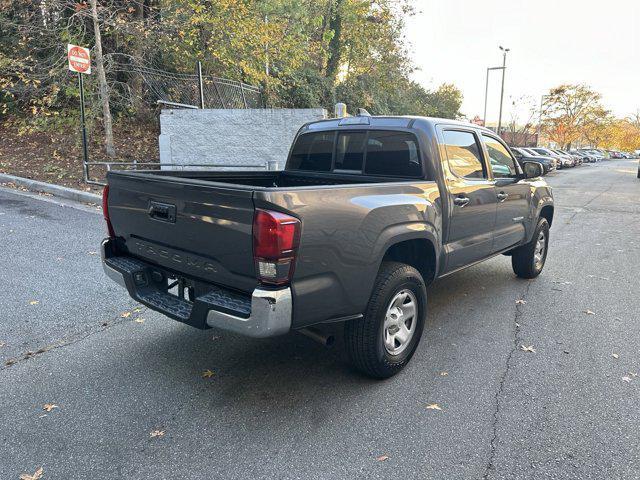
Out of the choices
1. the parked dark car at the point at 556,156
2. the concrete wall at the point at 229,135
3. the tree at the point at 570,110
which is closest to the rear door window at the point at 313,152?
the concrete wall at the point at 229,135

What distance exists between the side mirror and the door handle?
5.35 ft

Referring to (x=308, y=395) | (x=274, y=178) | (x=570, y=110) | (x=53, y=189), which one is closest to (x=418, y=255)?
(x=308, y=395)

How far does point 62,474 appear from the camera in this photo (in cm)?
245

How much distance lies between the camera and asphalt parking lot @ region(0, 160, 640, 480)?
258 cm

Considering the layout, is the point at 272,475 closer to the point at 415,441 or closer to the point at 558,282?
the point at 415,441

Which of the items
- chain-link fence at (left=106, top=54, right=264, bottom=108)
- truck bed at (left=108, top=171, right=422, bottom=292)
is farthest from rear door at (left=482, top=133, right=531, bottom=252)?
chain-link fence at (left=106, top=54, right=264, bottom=108)

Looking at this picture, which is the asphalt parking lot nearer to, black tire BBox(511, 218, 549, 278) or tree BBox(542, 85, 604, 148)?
black tire BBox(511, 218, 549, 278)

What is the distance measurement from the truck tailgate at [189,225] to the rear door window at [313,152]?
1877 millimetres

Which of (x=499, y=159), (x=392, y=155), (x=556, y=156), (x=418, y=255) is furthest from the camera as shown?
(x=556, y=156)

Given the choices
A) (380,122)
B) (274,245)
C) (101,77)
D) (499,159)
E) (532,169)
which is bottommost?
(274,245)

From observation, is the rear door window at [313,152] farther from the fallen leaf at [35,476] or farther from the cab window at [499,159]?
the fallen leaf at [35,476]

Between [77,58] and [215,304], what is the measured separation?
8.98 meters

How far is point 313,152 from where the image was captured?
4.76 meters

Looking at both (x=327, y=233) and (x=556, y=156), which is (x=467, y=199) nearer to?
(x=327, y=233)
